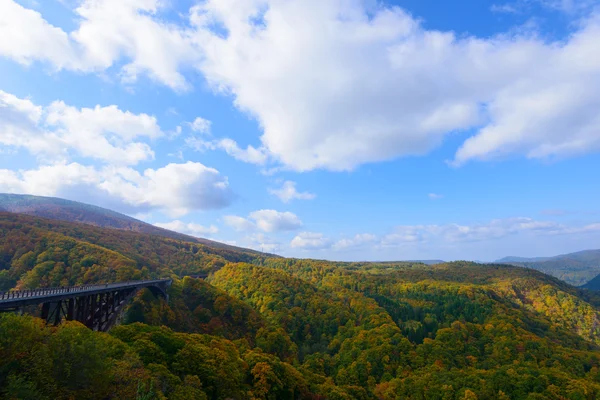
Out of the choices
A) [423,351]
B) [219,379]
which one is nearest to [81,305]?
[219,379]

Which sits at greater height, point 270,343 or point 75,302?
point 75,302

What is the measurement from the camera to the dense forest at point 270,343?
2667 centimetres

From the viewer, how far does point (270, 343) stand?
94.8 meters

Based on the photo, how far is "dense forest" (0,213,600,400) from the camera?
26.7 m

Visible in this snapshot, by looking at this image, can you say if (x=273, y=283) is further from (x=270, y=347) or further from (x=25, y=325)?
(x=25, y=325)

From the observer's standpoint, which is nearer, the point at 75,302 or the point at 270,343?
the point at 75,302

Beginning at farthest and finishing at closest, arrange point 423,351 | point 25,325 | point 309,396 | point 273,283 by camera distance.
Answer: point 273,283 → point 423,351 → point 309,396 → point 25,325

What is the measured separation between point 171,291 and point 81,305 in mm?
59708

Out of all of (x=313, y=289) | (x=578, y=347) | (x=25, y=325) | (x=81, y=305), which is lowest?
(x=578, y=347)

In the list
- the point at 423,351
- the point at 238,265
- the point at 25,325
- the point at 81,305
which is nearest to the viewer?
the point at 25,325

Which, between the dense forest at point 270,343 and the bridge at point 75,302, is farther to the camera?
the bridge at point 75,302

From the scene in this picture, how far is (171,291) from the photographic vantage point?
108m

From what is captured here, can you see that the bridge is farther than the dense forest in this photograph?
Yes

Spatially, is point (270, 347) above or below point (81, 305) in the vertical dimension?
below
